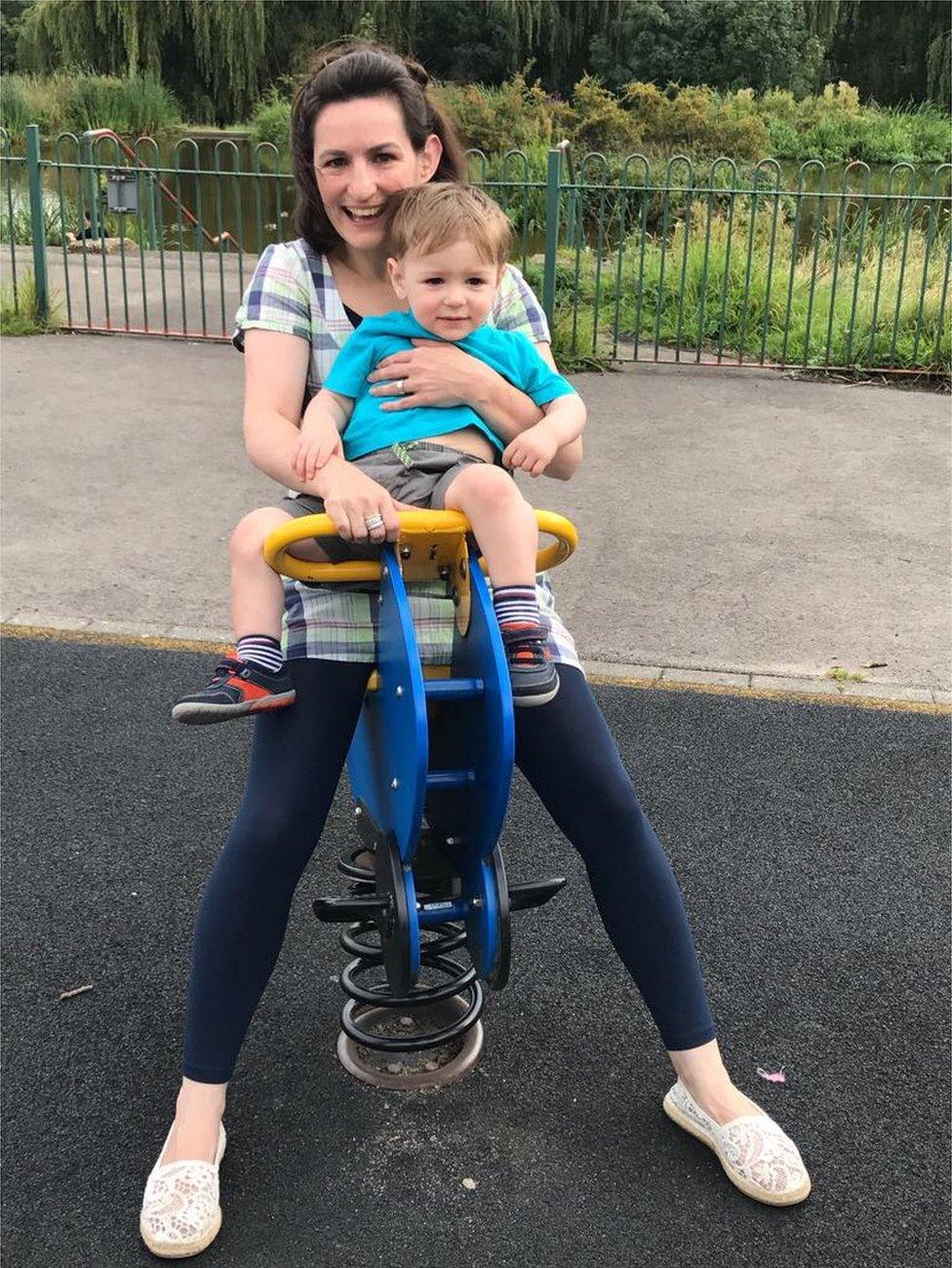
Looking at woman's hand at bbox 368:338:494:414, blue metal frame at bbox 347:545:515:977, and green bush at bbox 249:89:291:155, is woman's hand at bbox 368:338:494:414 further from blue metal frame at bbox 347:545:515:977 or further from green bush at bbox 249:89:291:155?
green bush at bbox 249:89:291:155

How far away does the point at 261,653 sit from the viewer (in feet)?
6.84

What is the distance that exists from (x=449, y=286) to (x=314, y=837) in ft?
2.92

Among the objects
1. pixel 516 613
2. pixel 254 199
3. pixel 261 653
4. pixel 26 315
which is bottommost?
pixel 26 315

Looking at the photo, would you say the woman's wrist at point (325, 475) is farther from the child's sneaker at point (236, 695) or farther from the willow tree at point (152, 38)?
the willow tree at point (152, 38)

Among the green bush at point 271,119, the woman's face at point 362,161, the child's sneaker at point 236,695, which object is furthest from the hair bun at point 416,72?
the green bush at point 271,119

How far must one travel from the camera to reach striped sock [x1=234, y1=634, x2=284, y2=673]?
2.08 m

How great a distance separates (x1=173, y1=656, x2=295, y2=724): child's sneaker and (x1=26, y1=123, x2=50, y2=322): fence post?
7711mm

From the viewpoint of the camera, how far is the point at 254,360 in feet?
7.11

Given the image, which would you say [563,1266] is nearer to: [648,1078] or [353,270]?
→ [648,1078]

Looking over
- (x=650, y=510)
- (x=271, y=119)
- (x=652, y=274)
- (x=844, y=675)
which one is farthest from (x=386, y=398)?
(x=271, y=119)

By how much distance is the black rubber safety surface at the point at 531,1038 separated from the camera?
6.92ft

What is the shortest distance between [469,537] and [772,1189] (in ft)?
3.88

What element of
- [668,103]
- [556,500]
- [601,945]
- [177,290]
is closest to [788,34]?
[668,103]

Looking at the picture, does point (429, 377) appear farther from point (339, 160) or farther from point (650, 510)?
point (650, 510)
